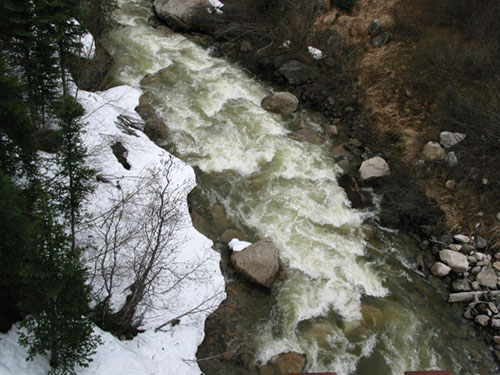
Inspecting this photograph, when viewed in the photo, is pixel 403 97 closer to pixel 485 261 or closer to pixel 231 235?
pixel 485 261

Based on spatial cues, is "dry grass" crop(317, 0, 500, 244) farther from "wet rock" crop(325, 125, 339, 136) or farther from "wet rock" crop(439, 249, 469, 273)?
"wet rock" crop(325, 125, 339, 136)

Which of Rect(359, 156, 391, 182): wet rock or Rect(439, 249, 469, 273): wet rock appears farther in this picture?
Rect(359, 156, 391, 182): wet rock

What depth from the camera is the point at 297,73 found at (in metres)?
15.0

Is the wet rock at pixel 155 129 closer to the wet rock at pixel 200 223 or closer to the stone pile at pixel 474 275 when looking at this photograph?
the wet rock at pixel 200 223

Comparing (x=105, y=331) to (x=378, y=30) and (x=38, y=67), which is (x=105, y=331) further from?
(x=378, y=30)

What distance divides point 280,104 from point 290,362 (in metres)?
9.32

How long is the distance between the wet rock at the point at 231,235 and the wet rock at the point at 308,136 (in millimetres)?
4683

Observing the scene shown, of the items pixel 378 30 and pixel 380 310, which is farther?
pixel 378 30

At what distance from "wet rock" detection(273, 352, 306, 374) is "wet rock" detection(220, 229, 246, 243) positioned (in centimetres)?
321

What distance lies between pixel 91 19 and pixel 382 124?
38.7ft

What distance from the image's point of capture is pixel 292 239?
10031 millimetres

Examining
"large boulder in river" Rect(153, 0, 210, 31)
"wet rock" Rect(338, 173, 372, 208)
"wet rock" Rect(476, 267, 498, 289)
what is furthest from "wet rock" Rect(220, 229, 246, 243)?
"large boulder in river" Rect(153, 0, 210, 31)

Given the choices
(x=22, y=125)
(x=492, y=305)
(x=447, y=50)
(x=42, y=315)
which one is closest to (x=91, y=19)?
(x=22, y=125)

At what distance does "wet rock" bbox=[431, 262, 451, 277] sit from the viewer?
31.7 feet
